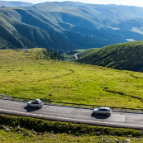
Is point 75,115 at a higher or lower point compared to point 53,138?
higher

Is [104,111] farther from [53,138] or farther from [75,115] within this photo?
[53,138]

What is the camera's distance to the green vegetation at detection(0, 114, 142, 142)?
40.2 meters

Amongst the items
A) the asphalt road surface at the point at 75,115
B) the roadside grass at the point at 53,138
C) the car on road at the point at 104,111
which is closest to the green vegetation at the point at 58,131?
the roadside grass at the point at 53,138

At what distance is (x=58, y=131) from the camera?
144ft

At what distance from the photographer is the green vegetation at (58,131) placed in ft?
132

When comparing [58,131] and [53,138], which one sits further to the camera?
[58,131]

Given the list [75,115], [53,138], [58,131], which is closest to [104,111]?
[75,115]

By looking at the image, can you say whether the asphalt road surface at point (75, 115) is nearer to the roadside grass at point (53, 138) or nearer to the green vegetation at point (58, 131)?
the green vegetation at point (58, 131)

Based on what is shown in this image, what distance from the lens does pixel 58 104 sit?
58281 mm

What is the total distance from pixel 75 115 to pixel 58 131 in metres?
7.72

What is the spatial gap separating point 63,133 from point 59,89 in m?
36.3

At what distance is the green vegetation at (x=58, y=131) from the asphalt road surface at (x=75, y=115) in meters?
2.00

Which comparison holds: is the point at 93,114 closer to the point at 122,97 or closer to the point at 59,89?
the point at 122,97

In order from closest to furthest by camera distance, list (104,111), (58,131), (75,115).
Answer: (58,131), (104,111), (75,115)
